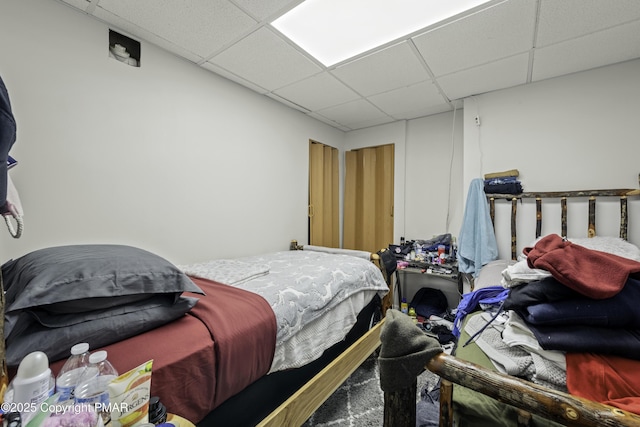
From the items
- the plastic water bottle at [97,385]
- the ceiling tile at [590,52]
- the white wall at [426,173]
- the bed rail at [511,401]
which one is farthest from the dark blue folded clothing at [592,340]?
the white wall at [426,173]

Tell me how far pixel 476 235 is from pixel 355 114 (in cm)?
201

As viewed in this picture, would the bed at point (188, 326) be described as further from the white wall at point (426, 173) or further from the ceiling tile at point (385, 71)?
the white wall at point (426, 173)

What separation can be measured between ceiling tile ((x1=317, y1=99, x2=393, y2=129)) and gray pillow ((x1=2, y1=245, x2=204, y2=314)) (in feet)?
8.56

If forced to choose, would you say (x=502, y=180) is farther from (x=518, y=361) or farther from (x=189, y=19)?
(x=189, y=19)

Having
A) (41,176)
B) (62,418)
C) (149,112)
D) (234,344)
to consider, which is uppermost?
(149,112)

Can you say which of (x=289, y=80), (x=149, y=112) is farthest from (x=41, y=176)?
(x=289, y=80)

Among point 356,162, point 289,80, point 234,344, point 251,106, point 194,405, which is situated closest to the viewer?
point 194,405

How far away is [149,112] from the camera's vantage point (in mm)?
1889

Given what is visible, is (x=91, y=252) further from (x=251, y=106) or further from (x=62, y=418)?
(x=251, y=106)

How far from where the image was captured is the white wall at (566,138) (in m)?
2.02

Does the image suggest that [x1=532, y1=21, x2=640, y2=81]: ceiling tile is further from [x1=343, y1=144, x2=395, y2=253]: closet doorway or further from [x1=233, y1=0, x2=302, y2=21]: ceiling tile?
[x1=233, y1=0, x2=302, y2=21]: ceiling tile

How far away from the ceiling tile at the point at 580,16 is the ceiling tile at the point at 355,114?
62.4 inches

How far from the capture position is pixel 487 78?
7.57ft

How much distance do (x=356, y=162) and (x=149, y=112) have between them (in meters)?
2.71
